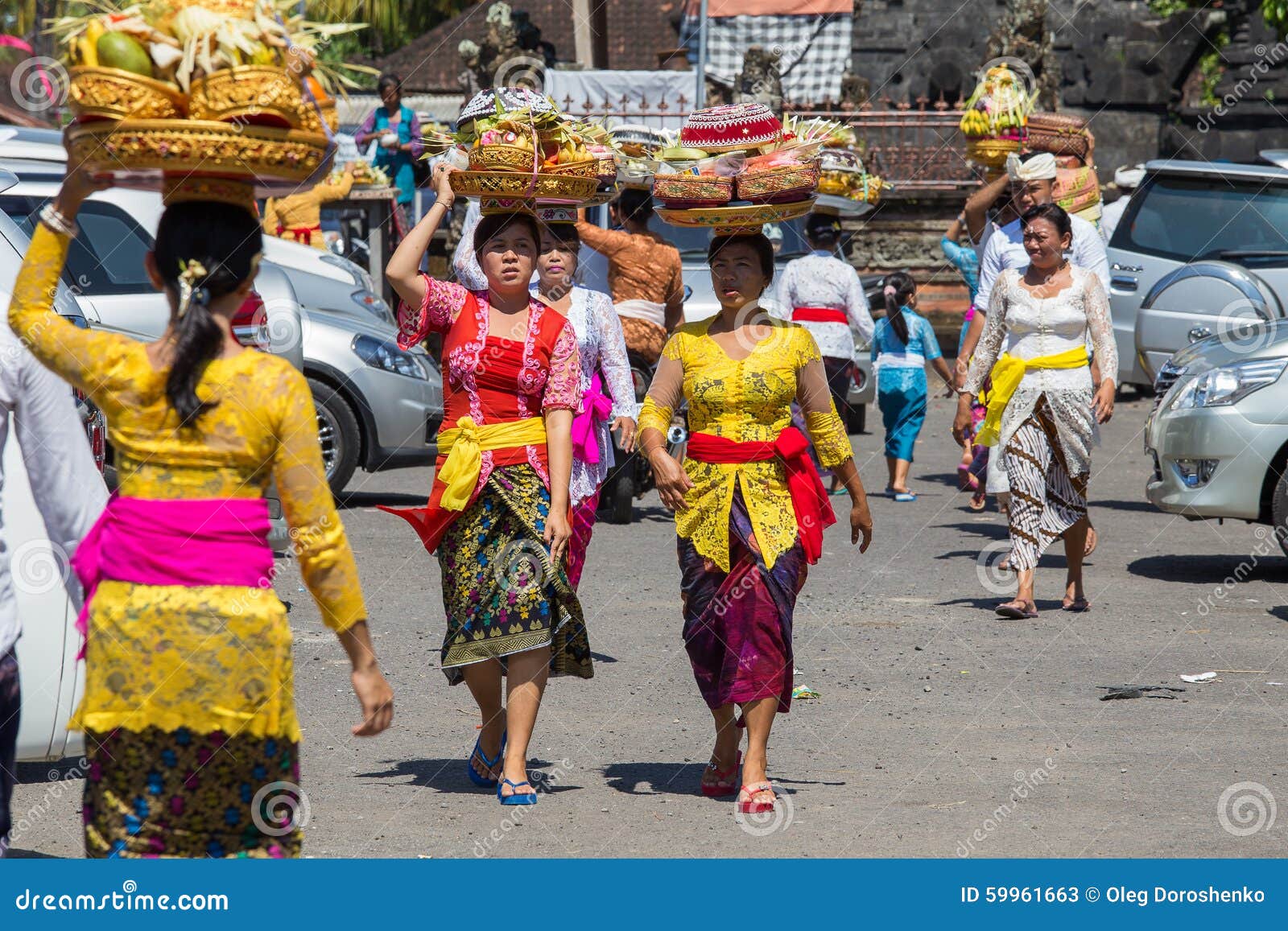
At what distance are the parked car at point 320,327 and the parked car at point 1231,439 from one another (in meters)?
4.70

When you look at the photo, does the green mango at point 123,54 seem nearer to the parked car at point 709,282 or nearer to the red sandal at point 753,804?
the red sandal at point 753,804

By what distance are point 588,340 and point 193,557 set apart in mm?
4003

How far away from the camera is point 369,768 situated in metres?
6.13

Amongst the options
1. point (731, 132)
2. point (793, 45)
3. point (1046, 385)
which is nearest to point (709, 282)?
point (1046, 385)

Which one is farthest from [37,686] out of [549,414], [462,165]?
[462,165]

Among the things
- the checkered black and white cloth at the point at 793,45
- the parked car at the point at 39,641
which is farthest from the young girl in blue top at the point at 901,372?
the checkered black and white cloth at the point at 793,45

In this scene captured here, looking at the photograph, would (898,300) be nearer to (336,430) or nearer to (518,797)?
(336,430)

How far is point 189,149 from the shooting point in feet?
11.2

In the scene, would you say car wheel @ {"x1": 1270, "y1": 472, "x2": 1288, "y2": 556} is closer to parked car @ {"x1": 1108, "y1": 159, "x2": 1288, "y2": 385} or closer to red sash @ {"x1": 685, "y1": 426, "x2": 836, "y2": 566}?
red sash @ {"x1": 685, "y1": 426, "x2": 836, "y2": 566}

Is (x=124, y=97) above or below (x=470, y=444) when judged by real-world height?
above

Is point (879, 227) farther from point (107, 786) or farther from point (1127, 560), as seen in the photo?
point (107, 786)

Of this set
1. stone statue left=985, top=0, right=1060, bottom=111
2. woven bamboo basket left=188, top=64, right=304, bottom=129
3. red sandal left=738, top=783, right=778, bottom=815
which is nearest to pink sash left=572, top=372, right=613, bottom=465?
red sandal left=738, top=783, right=778, bottom=815

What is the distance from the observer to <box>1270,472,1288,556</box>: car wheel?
9.26 metres

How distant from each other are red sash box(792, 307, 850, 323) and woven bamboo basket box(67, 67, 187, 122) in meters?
8.45
